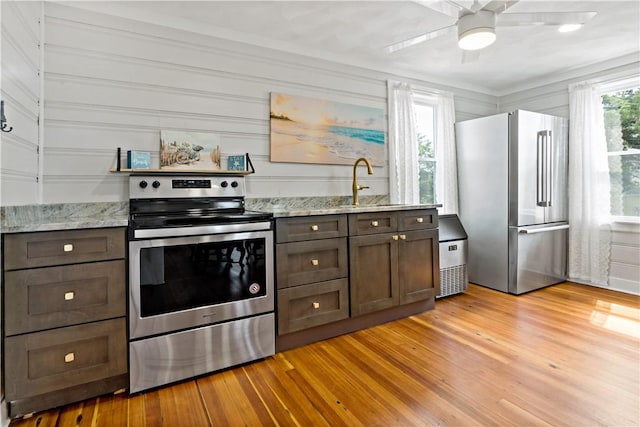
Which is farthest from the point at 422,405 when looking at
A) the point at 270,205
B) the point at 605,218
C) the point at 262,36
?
the point at 605,218

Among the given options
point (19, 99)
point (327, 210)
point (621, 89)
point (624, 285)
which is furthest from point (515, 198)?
point (19, 99)

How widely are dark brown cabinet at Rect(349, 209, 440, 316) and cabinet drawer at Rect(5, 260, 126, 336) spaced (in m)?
1.55

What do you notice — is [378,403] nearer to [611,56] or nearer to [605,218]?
[605,218]

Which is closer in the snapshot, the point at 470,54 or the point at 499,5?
the point at 499,5

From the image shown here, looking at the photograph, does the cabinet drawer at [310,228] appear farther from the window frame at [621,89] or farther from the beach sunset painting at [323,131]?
the window frame at [621,89]

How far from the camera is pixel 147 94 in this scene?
8.23ft

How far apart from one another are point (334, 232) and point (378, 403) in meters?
1.15

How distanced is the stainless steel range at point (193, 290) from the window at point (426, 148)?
2426mm

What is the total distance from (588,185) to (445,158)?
1.52 metres

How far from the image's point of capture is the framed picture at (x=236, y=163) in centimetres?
278

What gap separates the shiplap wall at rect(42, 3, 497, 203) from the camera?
2262mm

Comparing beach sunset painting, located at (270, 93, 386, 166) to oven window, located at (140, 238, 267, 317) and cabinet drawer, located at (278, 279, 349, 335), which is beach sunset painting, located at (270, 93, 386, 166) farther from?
cabinet drawer, located at (278, 279, 349, 335)

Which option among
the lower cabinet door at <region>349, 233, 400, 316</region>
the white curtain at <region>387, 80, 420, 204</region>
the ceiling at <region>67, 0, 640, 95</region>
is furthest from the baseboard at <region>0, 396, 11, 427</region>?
the white curtain at <region>387, 80, 420, 204</region>

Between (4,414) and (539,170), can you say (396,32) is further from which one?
(4,414)
